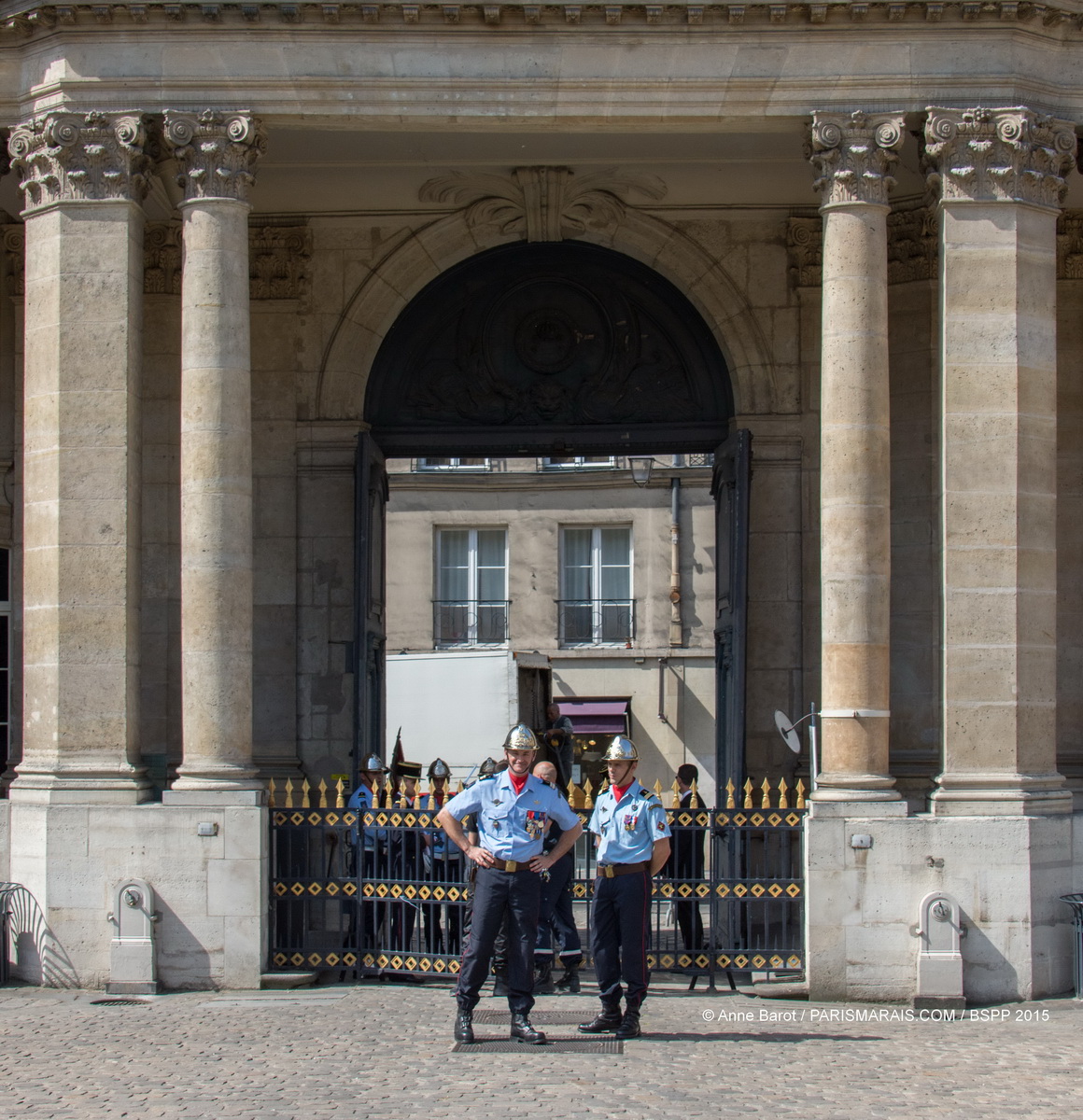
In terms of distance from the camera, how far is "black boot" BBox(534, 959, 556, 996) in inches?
516

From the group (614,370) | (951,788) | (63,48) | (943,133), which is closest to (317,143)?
(63,48)

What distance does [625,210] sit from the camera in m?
17.5

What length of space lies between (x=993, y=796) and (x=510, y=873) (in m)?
4.36

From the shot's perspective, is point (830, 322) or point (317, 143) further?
point (317, 143)

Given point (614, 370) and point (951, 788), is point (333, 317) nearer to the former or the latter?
point (614, 370)

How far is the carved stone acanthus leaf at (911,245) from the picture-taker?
1680 cm

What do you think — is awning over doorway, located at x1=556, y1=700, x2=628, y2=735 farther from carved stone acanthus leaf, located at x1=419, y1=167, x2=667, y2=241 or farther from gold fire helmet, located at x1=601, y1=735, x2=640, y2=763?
gold fire helmet, located at x1=601, y1=735, x2=640, y2=763

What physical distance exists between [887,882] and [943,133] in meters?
5.75

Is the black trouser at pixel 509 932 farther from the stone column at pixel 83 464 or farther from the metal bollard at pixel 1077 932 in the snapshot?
the metal bollard at pixel 1077 932

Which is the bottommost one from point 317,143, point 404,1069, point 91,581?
point 404,1069

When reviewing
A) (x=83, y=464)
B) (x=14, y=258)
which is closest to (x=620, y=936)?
(x=83, y=464)

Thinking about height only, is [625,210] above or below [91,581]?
above

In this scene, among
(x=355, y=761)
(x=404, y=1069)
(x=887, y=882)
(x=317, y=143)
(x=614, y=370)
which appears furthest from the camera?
(x=614, y=370)

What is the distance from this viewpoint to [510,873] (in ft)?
35.7
